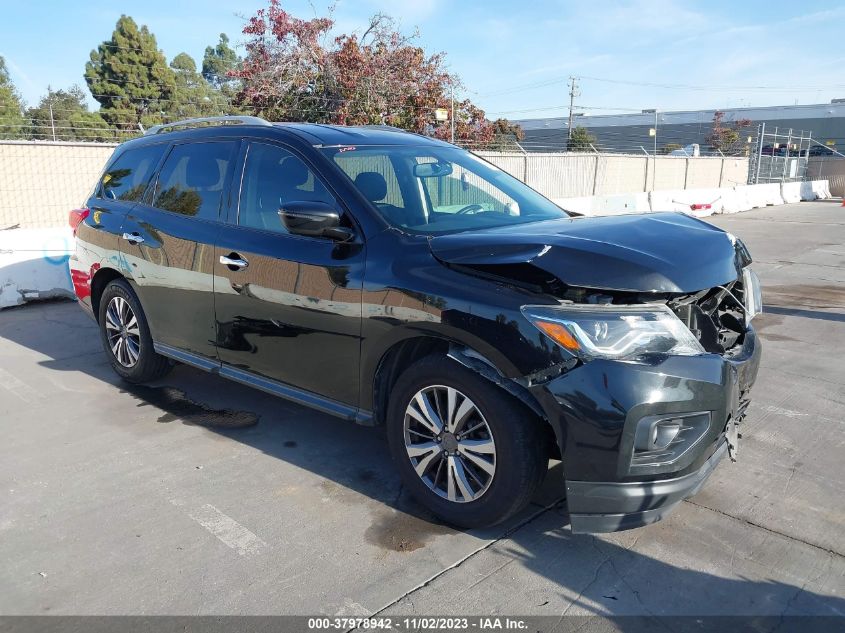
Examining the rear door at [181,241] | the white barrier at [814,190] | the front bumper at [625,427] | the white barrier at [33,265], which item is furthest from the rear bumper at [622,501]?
the white barrier at [814,190]

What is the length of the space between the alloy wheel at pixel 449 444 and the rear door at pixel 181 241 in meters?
1.75

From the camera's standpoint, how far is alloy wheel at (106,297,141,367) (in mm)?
5383

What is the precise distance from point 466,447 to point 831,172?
4114 cm

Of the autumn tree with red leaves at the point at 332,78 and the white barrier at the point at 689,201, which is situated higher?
the autumn tree with red leaves at the point at 332,78

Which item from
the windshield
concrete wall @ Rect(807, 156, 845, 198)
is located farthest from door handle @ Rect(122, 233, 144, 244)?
concrete wall @ Rect(807, 156, 845, 198)

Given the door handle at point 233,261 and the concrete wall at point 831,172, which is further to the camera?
the concrete wall at point 831,172

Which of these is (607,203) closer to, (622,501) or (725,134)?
(622,501)

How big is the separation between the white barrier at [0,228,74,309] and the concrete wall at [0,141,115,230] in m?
4.14

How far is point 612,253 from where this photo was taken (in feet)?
9.82

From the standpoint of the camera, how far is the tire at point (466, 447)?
10.1 ft

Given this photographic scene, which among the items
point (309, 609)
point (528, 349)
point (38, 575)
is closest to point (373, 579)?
point (309, 609)

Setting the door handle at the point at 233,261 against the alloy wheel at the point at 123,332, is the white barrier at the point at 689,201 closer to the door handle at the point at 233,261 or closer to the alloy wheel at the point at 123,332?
the alloy wheel at the point at 123,332

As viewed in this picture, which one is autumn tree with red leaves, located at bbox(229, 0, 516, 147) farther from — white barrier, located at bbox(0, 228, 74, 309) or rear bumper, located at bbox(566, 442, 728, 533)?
rear bumper, located at bbox(566, 442, 728, 533)

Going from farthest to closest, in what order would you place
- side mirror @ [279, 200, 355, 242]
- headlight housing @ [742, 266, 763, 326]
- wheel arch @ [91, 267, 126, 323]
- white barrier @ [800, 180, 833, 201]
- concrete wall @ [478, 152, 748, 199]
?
1. white barrier @ [800, 180, 833, 201]
2. concrete wall @ [478, 152, 748, 199]
3. wheel arch @ [91, 267, 126, 323]
4. headlight housing @ [742, 266, 763, 326]
5. side mirror @ [279, 200, 355, 242]
